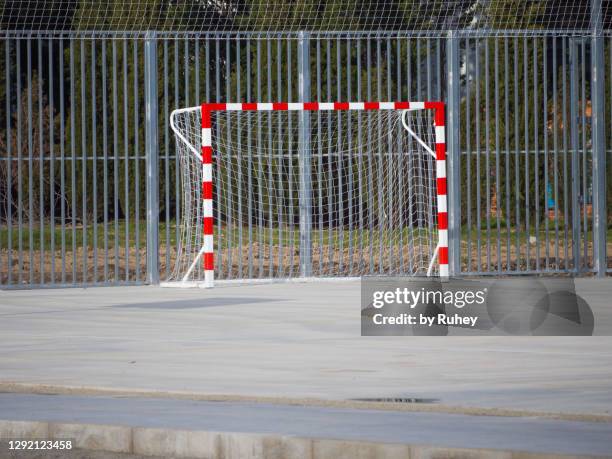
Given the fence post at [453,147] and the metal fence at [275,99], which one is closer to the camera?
the metal fence at [275,99]

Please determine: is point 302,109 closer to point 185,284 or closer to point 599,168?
point 185,284

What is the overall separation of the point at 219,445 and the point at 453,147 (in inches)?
443

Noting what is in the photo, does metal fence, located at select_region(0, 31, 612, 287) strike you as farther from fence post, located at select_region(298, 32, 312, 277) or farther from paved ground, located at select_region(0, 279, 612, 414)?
paved ground, located at select_region(0, 279, 612, 414)

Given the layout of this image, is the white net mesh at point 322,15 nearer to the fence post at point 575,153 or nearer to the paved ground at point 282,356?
the fence post at point 575,153

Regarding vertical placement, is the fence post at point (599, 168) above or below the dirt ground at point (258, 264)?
above

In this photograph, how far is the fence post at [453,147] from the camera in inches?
680

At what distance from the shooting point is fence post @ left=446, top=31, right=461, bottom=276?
1728 centimetres

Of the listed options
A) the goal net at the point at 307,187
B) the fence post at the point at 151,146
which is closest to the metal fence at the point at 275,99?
the fence post at the point at 151,146

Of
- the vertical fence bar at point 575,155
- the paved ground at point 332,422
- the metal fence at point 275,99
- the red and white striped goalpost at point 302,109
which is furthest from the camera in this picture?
the vertical fence bar at point 575,155

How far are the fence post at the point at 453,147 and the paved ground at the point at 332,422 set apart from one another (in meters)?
10.0

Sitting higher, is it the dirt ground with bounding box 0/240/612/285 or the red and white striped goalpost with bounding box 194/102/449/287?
the red and white striped goalpost with bounding box 194/102/449/287

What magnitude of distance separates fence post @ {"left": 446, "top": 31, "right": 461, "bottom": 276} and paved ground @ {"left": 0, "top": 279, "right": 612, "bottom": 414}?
3.04m

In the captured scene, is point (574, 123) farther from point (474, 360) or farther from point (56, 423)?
point (56, 423)

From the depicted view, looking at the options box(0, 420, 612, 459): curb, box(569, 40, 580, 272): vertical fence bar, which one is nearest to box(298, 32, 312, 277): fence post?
box(569, 40, 580, 272): vertical fence bar
